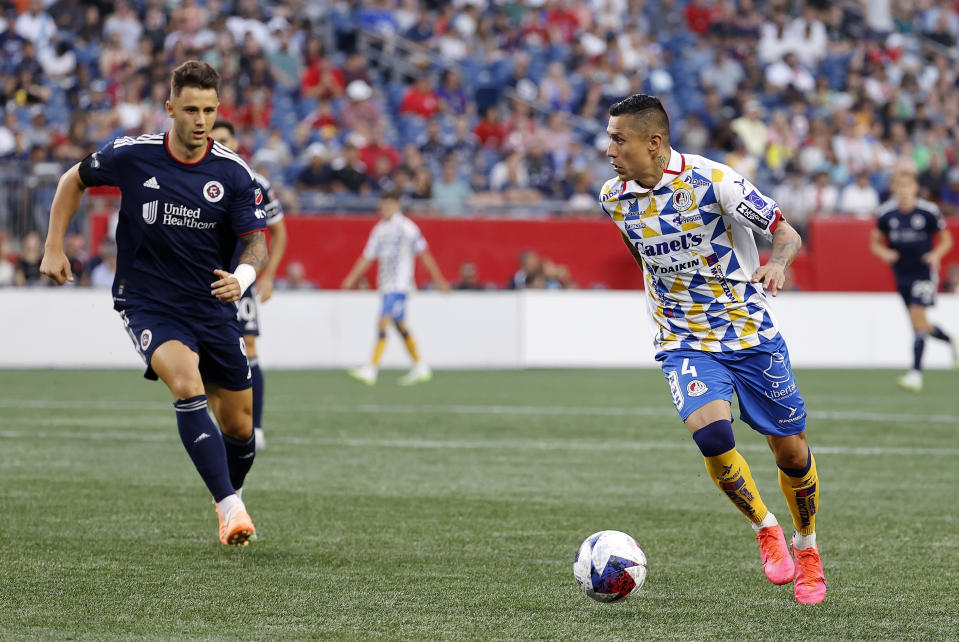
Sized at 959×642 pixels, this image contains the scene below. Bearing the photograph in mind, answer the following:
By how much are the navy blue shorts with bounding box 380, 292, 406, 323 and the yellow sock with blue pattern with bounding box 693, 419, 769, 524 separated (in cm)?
1336

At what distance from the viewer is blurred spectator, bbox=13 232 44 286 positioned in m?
19.9

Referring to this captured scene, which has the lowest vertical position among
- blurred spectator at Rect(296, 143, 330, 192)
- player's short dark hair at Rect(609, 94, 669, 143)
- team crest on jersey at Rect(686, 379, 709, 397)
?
blurred spectator at Rect(296, 143, 330, 192)

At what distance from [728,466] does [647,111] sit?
1.56 meters

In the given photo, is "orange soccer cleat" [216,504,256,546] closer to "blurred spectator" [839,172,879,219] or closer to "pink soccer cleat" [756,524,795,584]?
"pink soccer cleat" [756,524,795,584]

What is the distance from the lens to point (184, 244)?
698cm

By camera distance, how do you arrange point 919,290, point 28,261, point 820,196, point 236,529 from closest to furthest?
point 236,529 → point 919,290 → point 28,261 → point 820,196

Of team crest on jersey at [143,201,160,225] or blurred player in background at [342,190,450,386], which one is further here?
blurred player in background at [342,190,450,386]

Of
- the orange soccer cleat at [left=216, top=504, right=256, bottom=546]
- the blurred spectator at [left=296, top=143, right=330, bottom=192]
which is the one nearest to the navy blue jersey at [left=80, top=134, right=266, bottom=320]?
the orange soccer cleat at [left=216, top=504, right=256, bottom=546]

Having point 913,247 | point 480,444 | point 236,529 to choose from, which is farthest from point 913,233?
point 236,529

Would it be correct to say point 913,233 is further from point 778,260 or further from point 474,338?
point 778,260

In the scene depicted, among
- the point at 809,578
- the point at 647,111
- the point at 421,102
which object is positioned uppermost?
the point at 647,111

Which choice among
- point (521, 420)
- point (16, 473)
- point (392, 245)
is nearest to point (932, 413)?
point (521, 420)

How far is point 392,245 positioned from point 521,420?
6228 mm

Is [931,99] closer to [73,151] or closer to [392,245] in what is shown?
[392,245]
